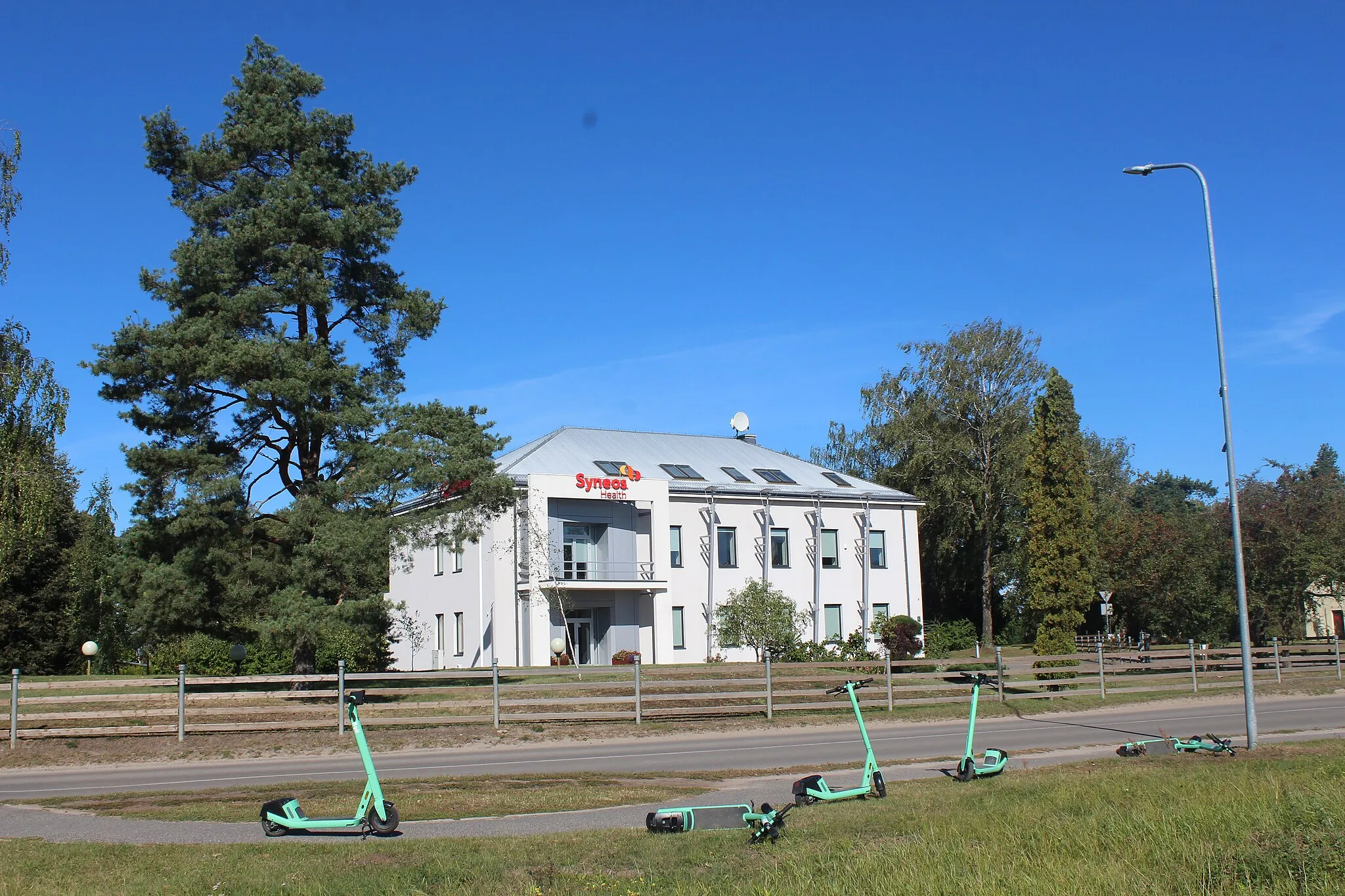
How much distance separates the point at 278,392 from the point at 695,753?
43.8ft

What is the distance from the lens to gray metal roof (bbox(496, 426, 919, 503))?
149ft

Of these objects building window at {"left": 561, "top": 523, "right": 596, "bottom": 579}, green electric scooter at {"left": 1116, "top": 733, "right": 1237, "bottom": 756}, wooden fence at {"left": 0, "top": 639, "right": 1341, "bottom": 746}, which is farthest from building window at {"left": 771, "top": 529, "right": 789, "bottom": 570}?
green electric scooter at {"left": 1116, "top": 733, "right": 1237, "bottom": 756}

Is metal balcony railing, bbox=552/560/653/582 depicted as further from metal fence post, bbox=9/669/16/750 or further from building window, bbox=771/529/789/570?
metal fence post, bbox=9/669/16/750

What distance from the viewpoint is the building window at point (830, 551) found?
49969mm

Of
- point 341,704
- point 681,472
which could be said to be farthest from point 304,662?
point 681,472

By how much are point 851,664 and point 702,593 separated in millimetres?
19055

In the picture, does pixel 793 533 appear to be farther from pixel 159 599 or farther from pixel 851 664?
pixel 159 599

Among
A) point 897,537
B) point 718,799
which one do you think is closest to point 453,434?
point 718,799

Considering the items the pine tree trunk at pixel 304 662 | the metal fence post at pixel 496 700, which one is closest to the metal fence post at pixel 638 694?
the metal fence post at pixel 496 700

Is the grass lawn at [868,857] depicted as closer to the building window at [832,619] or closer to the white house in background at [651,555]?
the white house in background at [651,555]

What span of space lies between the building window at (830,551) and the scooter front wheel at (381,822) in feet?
135

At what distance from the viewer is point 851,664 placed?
27641 mm

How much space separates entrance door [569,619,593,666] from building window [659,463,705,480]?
737 centimetres

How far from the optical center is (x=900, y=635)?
1870 inches
